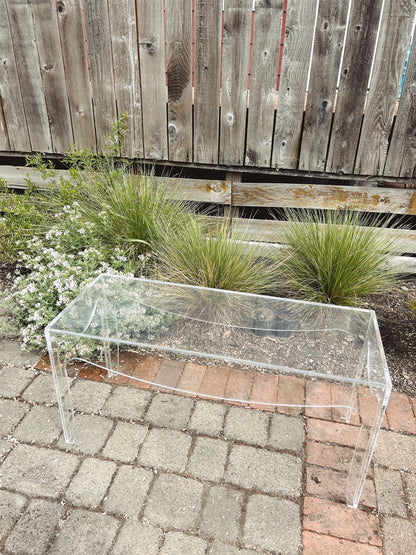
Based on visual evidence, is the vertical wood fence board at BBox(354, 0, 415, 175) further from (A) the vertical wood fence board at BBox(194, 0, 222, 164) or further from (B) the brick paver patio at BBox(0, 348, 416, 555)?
(B) the brick paver patio at BBox(0, 348, 416, 555)

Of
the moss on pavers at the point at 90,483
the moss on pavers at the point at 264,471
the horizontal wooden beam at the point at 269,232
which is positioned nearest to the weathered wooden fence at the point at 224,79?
the horizontal wooden beam at the point at 269,232

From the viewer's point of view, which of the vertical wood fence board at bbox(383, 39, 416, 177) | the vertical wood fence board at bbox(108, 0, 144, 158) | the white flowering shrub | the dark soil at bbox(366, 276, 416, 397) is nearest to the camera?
the dark soil at bbox(366, 276, 416, 397)

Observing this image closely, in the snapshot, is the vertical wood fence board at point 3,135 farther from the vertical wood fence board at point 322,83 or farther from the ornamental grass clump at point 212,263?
the vertical wood fence board at point 322,83

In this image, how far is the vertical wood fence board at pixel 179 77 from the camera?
2.87 metres

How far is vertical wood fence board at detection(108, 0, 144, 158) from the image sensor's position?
9.57 ft

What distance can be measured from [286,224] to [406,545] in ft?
7.48

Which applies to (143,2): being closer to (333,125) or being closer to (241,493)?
(333,125)

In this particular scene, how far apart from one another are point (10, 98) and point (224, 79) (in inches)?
72.5

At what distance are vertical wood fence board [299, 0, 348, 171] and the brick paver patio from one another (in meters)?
1.82

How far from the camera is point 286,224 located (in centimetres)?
326

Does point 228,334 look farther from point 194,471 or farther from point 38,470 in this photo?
point 38,470

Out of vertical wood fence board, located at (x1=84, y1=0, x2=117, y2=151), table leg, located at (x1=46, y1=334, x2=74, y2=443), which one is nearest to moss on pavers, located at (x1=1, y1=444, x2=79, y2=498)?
table leg, located at (x1=46, y1=334, x2=74, y2=443)

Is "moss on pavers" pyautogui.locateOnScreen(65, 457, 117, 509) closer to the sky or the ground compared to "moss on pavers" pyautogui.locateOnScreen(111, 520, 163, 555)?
closer to the ground

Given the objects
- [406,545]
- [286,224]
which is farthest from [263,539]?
[286,224]
